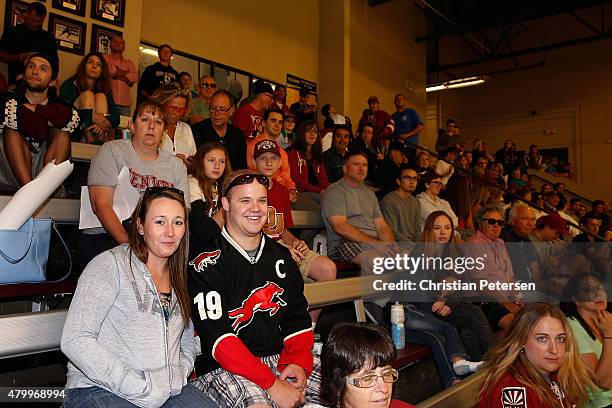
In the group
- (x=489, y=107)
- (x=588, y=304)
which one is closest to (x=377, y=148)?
(x=588, y=304)

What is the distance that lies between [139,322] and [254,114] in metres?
3.26

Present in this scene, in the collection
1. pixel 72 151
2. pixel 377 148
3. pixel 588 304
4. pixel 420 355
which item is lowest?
pixel 420 355

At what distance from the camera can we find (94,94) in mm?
3986

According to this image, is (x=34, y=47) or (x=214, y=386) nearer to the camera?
(x=214, y=386)

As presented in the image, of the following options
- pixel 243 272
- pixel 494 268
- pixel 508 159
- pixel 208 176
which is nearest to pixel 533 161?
pixel 508 159

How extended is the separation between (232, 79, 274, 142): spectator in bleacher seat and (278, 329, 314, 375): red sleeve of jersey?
2.73m

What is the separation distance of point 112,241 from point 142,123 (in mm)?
568

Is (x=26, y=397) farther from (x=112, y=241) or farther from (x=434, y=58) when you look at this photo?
(x=434, y=58)

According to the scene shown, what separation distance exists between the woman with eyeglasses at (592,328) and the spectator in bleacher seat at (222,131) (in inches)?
95.8

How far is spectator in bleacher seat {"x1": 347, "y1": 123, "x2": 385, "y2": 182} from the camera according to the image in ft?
18.6

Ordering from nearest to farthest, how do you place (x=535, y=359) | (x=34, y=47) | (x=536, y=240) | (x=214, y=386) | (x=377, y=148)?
(x=214, y=386) < (x=535, y=359) < (x=34, y=47) < (x=536, y=240) < (x=377, y=148)

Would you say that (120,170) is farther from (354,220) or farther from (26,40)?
(26,40)

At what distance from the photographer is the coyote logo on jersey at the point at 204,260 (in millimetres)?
1807

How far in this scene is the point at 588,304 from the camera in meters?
2.87
